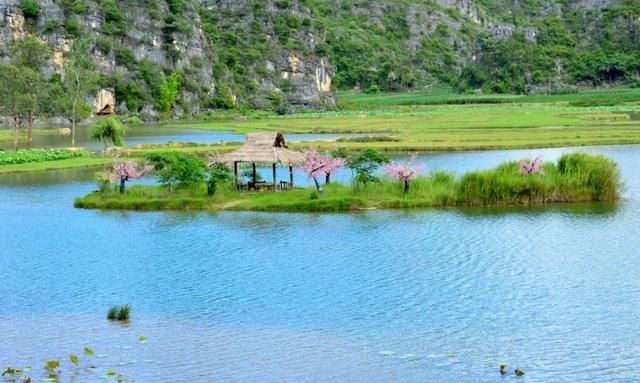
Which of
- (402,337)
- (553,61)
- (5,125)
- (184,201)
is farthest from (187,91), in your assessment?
(402,337)

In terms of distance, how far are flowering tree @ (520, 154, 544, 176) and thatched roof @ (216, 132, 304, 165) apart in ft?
27.6

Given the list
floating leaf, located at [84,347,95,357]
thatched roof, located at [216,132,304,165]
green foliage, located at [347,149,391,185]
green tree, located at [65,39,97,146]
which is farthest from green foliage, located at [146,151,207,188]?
green tree, located at [65,39,97,146]

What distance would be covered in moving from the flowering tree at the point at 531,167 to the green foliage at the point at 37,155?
31324 millimetres

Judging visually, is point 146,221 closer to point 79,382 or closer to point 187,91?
point 79,382

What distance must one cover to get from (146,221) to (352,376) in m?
18.4

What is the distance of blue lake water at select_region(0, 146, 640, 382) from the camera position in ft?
57.7

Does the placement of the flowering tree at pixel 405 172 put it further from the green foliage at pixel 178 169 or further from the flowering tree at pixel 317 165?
the green foliage at pixel 178 169

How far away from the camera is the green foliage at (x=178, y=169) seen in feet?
124

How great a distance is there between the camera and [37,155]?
58.3m

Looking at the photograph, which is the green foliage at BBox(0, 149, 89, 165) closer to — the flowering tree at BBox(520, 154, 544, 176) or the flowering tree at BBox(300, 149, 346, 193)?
the flowering tree at BBox(300, 149, 346, 193)

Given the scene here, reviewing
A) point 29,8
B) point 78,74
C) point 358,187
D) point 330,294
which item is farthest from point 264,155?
point 29,8

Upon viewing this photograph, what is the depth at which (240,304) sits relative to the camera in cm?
2191

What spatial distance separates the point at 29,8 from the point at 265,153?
3857 inches

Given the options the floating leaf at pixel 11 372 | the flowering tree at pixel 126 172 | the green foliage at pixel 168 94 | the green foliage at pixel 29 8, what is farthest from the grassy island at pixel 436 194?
the green foliage at pixel 29 8
